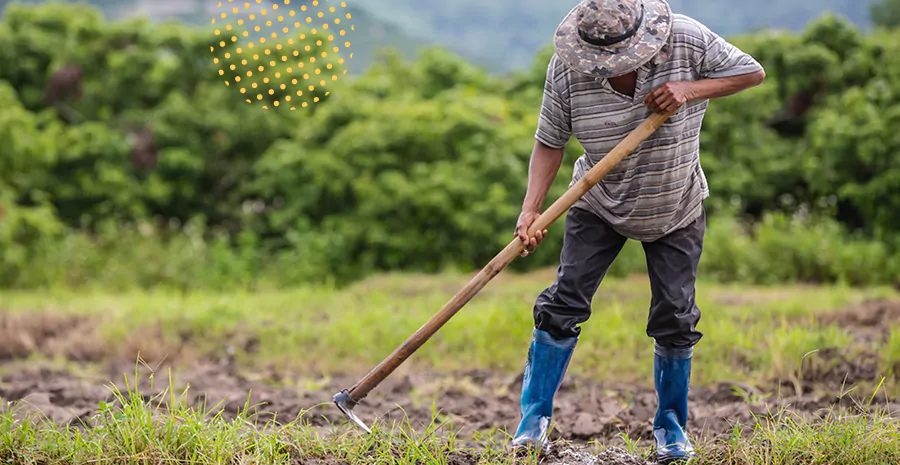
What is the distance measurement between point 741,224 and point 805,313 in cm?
552

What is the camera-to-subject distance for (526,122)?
11.9m

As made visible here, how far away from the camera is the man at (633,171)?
2.98m

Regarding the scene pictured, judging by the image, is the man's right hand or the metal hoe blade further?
the metal hoe blade

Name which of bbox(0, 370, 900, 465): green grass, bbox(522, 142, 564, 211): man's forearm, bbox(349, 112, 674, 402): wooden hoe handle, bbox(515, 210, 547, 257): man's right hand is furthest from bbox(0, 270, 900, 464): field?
bbox(522, 142, 564, 211): man's forearm

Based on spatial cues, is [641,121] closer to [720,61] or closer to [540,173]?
[720,61]

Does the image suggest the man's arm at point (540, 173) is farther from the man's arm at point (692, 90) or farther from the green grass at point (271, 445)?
the green grass at point (271, 445)

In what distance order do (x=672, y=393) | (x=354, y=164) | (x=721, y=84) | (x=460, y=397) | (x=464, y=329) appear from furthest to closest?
(x=354, y=164) < (x=464, y=329) < (x=460, y=397) < (x=672, y=393) < (x=721, y=84)

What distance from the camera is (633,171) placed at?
3.19m

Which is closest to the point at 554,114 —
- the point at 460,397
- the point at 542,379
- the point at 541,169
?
the point at 541,169

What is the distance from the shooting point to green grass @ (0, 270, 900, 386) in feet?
17.7

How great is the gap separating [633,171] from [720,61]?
0.49 metres

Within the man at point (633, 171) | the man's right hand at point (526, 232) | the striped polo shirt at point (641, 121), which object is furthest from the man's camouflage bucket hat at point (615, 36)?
the man's right hand at point (526, 232)

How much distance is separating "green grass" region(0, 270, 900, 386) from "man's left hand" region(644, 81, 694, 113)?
2485 mm

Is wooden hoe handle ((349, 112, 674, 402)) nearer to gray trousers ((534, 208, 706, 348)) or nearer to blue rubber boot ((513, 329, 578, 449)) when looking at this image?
gray trousers ((534, 208, 706, 348))
